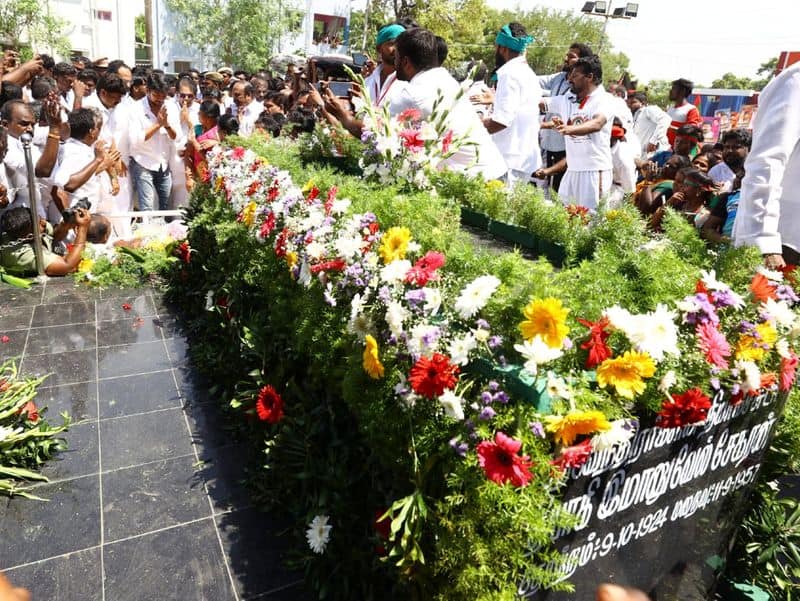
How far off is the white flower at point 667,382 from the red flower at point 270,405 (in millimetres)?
1860

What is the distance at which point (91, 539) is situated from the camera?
2816mm

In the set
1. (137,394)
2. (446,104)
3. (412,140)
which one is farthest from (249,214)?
(137,394)

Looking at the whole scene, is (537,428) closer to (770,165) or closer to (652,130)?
(770,165)

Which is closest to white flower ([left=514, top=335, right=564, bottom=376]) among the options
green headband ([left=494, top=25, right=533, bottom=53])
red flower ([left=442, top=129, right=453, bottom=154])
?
red flower ([left=442, top=129, right=453, bottom=154])

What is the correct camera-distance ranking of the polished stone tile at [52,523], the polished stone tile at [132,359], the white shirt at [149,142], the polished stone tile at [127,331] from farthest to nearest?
the white shirt at [149,142], the polished stone tile at [127,331], the polished stone tile at [132,359], the polished stone tile at [52,523]

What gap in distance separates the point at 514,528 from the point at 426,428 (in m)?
0.39

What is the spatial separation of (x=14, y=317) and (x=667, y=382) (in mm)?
5279

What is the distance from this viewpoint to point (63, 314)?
5266 mm

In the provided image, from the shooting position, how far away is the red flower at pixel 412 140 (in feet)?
10.5

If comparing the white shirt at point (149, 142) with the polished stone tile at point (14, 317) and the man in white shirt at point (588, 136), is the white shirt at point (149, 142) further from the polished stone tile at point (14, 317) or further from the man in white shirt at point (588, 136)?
the man in white shirt at point (588, 136)

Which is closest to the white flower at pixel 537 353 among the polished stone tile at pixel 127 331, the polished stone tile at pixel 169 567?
the polished stone tile at pixel 169 567

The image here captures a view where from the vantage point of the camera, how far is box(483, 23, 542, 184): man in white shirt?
16.9ft

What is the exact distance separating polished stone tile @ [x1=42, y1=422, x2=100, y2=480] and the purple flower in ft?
8.85

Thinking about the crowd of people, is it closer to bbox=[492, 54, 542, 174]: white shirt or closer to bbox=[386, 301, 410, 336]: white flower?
bbox=[492, 54, 542, 174]: white shirt
